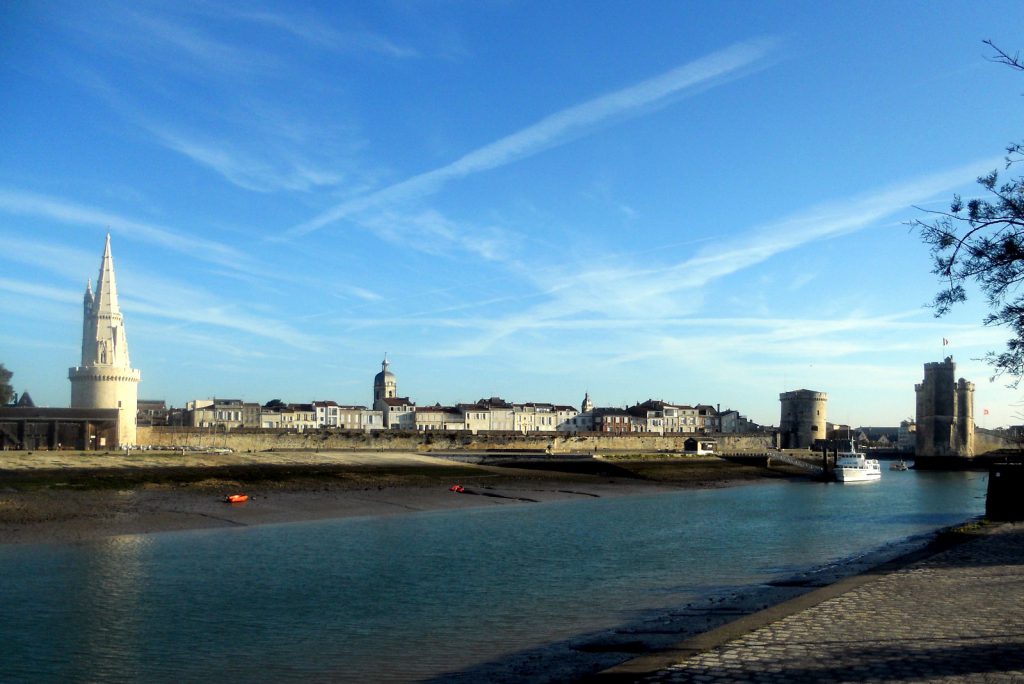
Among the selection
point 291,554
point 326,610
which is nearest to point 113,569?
point 291,554

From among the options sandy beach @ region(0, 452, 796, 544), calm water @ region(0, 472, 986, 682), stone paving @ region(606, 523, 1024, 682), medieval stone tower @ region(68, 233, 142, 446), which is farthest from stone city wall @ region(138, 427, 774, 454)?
stone paving @ region(606, 523, 1024, 682)

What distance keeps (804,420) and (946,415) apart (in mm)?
20705

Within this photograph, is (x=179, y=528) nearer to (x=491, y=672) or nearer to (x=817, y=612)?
(x=491, y=672)

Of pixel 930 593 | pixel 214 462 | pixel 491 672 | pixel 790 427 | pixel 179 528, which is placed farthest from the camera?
pixel 790 427

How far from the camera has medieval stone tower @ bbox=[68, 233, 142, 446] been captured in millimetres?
67250

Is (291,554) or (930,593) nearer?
(930,593)

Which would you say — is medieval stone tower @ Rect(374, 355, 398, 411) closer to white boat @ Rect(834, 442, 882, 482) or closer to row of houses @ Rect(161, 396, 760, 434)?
row of houses @ Rect(161, 396, 760, 434)

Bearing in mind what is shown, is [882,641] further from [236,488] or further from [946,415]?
[946,415]

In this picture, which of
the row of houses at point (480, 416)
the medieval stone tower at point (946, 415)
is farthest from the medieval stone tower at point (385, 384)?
the medieval stone tower at point (946, 415)

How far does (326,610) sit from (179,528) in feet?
42.9

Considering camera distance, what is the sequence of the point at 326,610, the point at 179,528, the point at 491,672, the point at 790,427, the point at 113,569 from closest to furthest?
the point at 491,672 → the point at 326,610 → the point at 113,569 → the point at 179,528 → the point at 790,427

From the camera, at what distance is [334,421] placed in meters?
147

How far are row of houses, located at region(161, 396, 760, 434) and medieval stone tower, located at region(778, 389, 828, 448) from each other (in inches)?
570

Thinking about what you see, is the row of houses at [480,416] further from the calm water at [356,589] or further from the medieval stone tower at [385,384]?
the calm water at [356,589]
